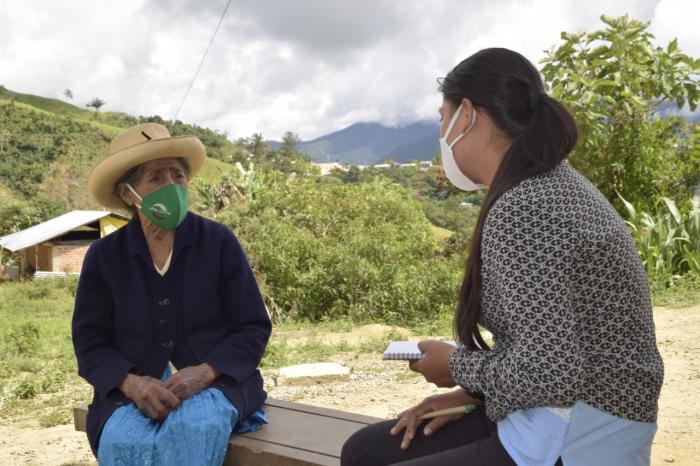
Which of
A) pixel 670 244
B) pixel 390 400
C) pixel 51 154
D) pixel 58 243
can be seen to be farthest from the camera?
pixel 51 154

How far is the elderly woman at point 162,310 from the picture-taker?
236 cm

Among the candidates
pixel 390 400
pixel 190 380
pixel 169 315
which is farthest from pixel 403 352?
pixel 390 400

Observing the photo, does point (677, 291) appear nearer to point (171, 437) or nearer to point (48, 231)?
point (171, 437)

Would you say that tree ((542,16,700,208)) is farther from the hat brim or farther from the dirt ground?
the hat brim

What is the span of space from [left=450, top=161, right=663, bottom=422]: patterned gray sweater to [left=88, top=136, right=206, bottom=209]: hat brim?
1460 millimetres

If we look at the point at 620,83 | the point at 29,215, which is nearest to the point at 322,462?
the point at 620,83

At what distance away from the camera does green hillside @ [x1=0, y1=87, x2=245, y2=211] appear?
46438 millimetres

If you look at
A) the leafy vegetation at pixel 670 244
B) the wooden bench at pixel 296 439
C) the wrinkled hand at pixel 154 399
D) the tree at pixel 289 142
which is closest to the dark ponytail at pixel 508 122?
the wooden bench at pixel 296 439

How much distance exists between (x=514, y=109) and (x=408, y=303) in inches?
369

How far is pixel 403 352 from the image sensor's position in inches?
73.3

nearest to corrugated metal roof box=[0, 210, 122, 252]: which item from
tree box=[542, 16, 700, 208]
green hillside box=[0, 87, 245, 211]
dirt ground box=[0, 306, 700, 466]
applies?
green hillside box=[0, 87, 245, 211]

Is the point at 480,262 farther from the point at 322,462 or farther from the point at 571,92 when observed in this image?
the point at 571,92

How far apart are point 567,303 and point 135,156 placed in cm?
173

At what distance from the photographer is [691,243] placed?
8688 mm
